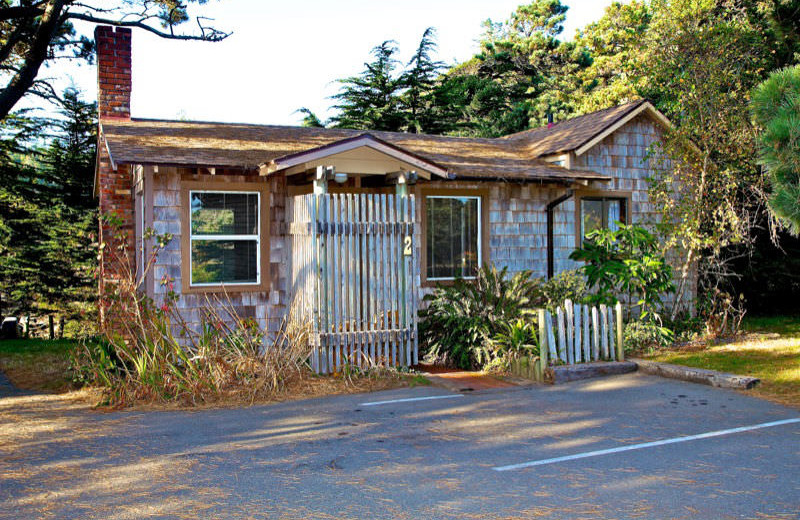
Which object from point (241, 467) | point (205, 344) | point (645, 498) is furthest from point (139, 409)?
point (645, 498)

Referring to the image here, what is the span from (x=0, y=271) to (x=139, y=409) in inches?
591

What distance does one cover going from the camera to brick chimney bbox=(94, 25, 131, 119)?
13039mm

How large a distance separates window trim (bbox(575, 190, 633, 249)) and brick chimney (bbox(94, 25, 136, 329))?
27.1 feet

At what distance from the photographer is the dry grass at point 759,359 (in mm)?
9141

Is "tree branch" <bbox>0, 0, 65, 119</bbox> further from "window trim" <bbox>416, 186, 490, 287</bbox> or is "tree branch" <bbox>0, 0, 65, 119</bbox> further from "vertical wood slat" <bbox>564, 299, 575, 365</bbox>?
"vertical wood slat" <bbox>564, 299, 575, 365</bbox>

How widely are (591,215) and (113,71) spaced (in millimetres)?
9545

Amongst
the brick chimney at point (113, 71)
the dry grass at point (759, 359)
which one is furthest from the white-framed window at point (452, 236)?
the brick chimney at point (113, 71)

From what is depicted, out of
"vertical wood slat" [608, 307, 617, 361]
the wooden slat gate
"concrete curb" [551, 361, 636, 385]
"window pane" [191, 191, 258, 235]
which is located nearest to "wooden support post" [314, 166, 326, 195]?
the wooden slat gate

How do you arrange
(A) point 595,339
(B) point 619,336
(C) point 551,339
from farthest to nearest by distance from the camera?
(B) point 619,336
(A) point 595,339
(C) point 551,339

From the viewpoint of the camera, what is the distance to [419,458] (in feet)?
20.9

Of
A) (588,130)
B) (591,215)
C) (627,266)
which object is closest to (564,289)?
(627,266)

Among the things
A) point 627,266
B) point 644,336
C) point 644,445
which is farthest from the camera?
point 644,336

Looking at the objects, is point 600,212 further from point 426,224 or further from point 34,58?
point 34,58

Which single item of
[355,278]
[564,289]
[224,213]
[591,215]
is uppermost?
[591,215]
